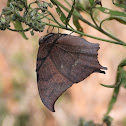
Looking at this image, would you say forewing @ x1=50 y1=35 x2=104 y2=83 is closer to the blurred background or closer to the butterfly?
the butterfly

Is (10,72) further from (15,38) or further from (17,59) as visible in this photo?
(15,38)

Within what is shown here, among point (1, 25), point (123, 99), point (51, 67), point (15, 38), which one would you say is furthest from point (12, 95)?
point (1, 25)

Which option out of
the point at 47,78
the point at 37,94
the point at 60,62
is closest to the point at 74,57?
the point at 60,62

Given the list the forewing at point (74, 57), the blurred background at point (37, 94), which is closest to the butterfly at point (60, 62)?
the forewing at point (74, 57)

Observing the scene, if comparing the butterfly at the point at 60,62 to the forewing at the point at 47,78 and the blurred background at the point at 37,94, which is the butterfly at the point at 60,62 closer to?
the forewing at the point at 47,78

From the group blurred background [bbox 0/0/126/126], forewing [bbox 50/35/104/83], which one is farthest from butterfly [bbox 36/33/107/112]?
blurred background [bbox 0/0/126/126]

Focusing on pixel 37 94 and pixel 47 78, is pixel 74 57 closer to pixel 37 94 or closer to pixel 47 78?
pixel 47 78
